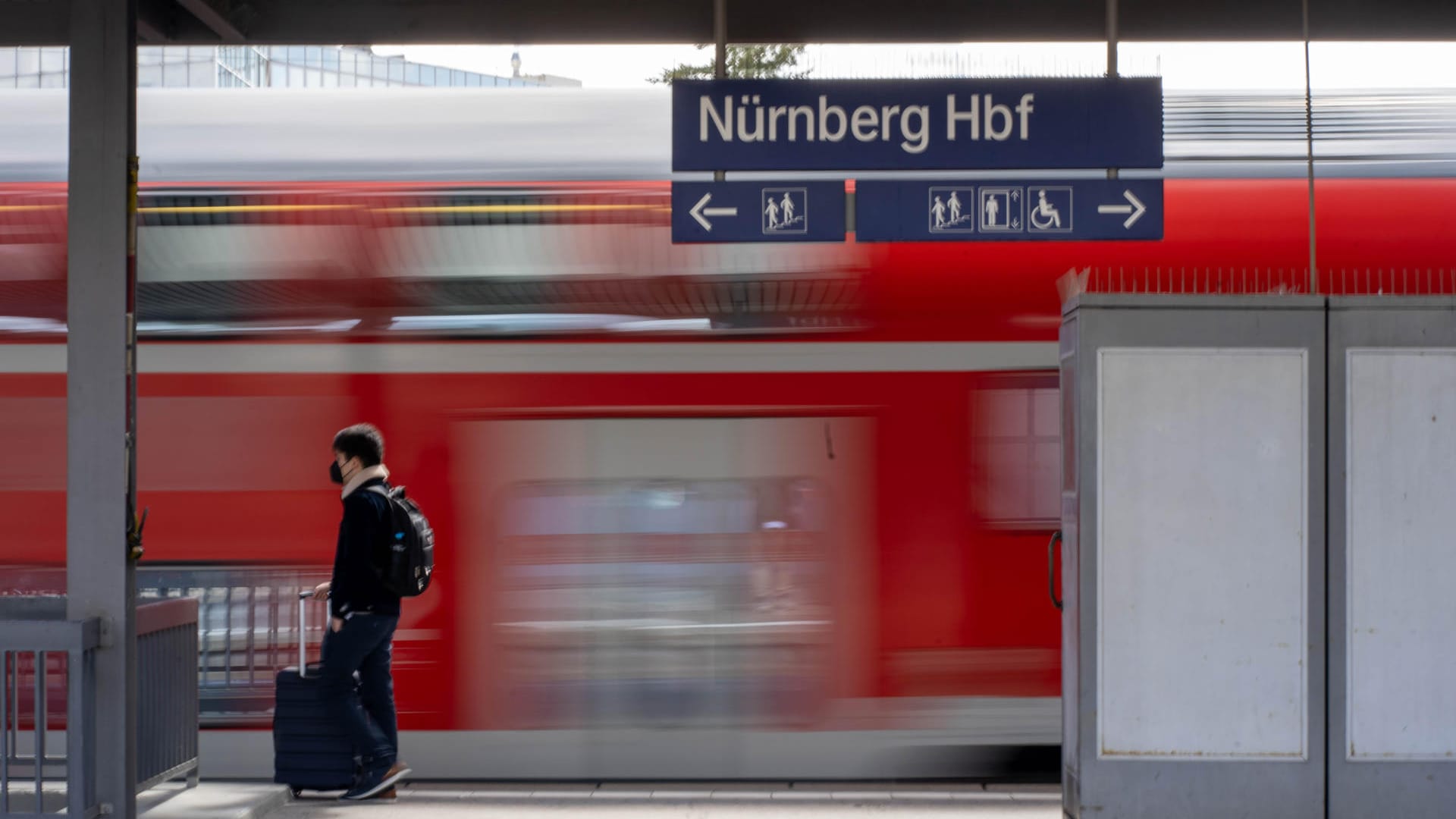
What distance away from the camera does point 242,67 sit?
10016 millimetres

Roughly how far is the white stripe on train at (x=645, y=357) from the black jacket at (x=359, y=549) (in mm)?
716

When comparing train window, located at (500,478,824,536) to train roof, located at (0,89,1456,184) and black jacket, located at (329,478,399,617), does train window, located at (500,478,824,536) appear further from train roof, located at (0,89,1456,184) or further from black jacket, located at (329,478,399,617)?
train roof, located at (0,89,1456,184)

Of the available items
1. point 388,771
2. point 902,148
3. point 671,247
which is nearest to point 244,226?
point 671,247

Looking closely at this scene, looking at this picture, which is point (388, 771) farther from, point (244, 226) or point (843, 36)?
point (843, 36)

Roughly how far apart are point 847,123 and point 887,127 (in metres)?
0.14

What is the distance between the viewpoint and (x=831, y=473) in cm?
577

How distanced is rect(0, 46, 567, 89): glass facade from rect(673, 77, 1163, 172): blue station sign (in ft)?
6.25

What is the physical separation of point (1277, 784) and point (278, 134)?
459 cm

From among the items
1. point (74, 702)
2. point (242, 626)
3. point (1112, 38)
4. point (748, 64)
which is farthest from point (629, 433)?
point (748, 64)

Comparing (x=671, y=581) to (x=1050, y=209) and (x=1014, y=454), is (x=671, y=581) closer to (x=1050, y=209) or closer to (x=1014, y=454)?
(x=1014, y=454)

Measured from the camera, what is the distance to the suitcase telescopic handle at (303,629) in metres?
5.53

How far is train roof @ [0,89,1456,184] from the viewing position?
595cm

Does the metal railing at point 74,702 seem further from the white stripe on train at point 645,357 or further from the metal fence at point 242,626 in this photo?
the white stripe on train at point 645,357

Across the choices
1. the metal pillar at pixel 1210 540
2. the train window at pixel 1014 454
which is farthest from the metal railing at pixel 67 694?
the train window at pixel 1014 454
